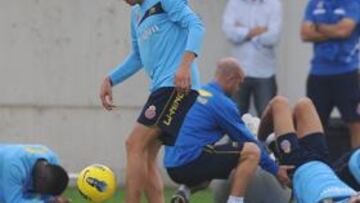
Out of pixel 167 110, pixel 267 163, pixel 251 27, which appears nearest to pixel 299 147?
pixel 267 163

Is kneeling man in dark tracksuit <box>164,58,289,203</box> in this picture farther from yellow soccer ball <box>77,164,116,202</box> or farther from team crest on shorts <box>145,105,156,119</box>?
team crest on shorts <box>145,105,156,119</box>

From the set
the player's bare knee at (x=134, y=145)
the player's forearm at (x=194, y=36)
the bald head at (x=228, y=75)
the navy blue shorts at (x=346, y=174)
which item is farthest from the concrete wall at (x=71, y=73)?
the navy blue shorts at (x=346, y=174)

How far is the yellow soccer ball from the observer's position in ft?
26.2

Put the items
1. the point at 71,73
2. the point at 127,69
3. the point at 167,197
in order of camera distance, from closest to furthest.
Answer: the point at 127,69 → the point at 167,197 → the point at 71,73

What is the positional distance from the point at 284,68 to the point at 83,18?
6.25ft

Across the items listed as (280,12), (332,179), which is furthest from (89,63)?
(332,179)

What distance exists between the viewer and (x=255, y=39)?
11.3 metres

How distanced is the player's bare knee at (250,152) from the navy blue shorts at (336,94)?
169 cm

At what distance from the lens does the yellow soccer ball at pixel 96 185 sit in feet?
26.2

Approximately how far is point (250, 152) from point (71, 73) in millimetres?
3971

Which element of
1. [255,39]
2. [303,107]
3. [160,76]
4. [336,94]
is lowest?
[255,39]

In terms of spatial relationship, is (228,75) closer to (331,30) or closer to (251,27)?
(331,30)

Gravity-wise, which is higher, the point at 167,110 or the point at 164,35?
the point at 164,35

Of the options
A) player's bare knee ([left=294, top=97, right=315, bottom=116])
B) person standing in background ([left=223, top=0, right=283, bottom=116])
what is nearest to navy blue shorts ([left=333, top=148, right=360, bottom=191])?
player's bare knee ([left=294, top=97, right=315, bottom=116])
